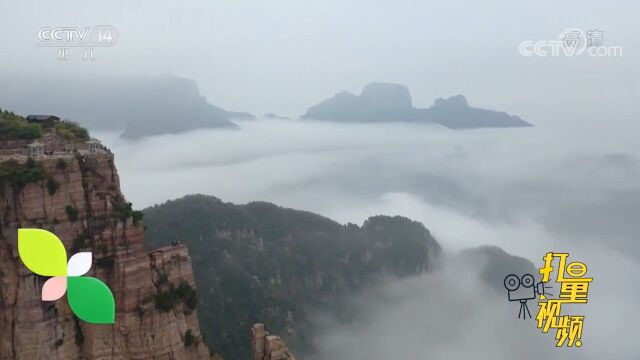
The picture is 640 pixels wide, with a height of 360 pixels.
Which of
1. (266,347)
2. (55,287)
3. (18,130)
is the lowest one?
(266,347)

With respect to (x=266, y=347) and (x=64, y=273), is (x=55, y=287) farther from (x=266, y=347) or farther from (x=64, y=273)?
(x=266, y=347)

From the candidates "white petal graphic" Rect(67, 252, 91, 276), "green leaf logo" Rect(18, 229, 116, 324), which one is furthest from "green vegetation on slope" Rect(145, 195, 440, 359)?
"white petal graphic" Rect(67, 252, 91, 276)

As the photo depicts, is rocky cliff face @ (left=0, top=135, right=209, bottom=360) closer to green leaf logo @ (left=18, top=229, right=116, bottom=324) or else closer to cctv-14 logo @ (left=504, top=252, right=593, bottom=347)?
green leaf logo @ (left=18, top=229, right=116, bottom=324)

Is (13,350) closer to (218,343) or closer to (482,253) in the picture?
(218,343)

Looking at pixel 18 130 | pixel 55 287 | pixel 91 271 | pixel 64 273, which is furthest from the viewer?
pixel 18 130

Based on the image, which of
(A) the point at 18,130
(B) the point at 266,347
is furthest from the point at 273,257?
(A) the point at 18,130

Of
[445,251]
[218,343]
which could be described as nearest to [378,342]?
[218,343]
